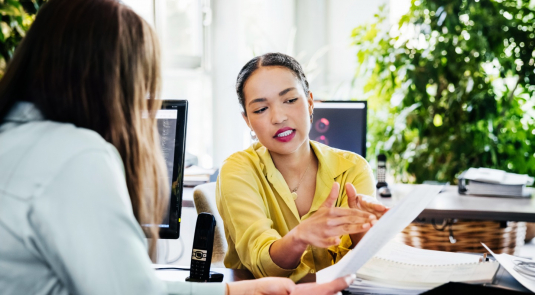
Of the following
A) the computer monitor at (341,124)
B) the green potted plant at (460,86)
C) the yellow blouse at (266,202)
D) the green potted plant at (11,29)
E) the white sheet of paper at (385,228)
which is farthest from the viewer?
the green potted plant at (460,86)

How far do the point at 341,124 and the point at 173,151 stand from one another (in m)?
1.40

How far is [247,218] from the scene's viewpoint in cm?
131

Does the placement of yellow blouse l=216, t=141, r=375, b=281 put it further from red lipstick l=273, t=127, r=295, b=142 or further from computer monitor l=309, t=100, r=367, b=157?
computer monitor l=309, t=100, r=367, b=157

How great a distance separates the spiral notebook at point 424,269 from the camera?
1028mm

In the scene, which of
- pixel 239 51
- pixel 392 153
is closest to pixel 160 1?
pixel 239 51

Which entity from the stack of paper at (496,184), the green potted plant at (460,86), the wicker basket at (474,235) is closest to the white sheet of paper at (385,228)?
the wicker basket at (474,235)

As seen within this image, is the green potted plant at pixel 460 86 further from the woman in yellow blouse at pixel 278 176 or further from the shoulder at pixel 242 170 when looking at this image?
the shoulder at pixel 242 170

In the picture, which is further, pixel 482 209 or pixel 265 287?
pixel 482 209

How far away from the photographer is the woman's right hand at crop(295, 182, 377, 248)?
1.01 metres

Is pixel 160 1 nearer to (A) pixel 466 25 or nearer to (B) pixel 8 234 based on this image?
(A) pixel 466 25

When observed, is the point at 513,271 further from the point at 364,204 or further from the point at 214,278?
the point at 214,278

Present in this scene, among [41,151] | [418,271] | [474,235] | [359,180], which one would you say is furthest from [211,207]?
[474,235]

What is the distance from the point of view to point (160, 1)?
343cm

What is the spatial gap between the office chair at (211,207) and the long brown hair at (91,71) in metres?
0.78
